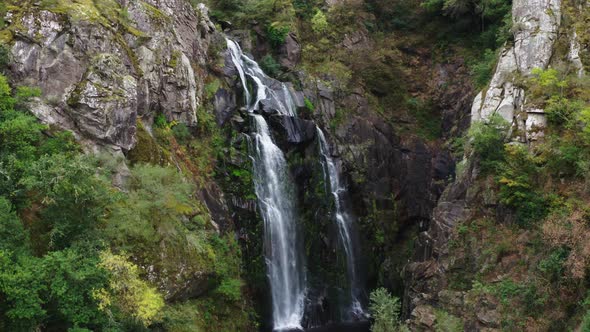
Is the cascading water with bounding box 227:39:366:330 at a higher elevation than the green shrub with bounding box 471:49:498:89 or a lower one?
lower

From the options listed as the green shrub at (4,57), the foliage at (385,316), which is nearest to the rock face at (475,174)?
the foliage at (385,316)

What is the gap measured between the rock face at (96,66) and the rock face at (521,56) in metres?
15.6

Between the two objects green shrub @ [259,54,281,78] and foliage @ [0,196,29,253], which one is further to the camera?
green shrub @ [259,54,281,78]

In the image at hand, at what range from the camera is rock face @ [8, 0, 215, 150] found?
17.6 m

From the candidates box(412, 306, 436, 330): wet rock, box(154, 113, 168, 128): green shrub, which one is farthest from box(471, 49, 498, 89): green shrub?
box(154, 113, 168, 128): green shrub

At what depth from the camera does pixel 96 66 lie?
18609mm

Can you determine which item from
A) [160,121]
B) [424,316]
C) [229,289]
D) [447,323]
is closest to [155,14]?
[160,121]

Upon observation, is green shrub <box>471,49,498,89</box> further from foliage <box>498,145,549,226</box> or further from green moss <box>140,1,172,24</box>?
green moss <box>140,1,172,24</box>

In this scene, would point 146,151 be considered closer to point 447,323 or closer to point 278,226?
point 278,226

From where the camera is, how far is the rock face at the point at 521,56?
22984mm

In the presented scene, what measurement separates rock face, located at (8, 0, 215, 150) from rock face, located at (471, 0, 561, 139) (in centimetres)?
1558

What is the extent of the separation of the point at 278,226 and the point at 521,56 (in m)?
15.1

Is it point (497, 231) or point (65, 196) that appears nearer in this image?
point (65, 196)

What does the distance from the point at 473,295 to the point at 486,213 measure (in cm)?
399
